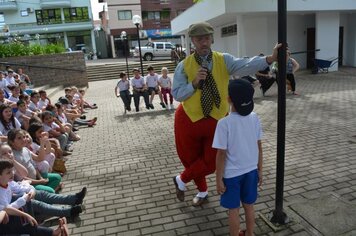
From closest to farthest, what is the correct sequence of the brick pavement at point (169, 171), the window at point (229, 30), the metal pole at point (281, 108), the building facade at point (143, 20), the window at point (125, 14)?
the metal pole at point (281, 108), the brick pavement at point (169, 171), the window at point (229, 30), the building facade at point (143, 20), the window at point (125, 14)

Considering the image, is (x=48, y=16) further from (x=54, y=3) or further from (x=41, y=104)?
(x=41, y=104)

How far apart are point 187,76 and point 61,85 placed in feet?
57.4

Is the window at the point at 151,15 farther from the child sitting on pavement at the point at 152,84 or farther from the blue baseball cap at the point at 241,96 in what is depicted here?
the blue baseball cap at the point at 241,96

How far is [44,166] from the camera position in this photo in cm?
461

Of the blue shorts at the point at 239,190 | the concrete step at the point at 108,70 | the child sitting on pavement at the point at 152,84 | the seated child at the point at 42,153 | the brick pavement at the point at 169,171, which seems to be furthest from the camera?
the concrete step at the point at 108,70

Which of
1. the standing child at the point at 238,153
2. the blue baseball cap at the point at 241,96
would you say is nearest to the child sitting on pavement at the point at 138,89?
the standing child at the point at 238,153

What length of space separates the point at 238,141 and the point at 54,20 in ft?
150

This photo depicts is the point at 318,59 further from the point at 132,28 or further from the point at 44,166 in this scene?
the point at 132,28

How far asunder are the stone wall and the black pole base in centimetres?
1712

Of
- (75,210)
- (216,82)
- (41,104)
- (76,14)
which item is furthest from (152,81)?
(76,14)

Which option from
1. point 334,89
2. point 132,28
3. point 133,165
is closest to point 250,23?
point 334,89

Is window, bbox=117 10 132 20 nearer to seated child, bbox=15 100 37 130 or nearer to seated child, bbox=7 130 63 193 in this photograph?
Answer: seated child, bbox=15 100 37 130

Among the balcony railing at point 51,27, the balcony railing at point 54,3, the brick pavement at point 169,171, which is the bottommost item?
the brick pavement at point 169,171

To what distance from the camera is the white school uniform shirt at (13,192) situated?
3.23 m
